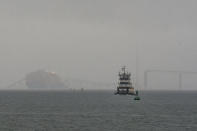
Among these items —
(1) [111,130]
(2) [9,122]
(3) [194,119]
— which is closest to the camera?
(1) [111,130]

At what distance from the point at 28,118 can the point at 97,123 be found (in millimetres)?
22048

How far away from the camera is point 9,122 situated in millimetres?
116562

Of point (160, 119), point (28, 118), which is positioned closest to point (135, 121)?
point (160, 119)

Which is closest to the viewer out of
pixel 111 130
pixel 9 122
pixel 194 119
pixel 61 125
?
pixel 111 130

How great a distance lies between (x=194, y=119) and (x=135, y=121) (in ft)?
54.6

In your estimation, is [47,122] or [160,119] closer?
[47,122]

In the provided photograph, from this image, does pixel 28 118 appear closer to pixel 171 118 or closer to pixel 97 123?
pixel 97 123

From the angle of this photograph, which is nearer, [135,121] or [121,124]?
[121,124]

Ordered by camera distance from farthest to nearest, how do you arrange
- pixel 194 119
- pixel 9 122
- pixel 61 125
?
1. pixel 194 119
2. pixel 9 122
3. pixel 61 125

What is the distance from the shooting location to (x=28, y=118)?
127m

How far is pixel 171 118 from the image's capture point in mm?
128750

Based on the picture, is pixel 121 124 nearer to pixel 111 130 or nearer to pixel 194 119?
pixel 111 130

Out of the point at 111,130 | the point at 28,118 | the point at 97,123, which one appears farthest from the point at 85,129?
the point at 28,118

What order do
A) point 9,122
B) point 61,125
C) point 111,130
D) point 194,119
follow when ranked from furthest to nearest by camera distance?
point 194,119 → point 9,122 → point 61,125 → point 111,130
